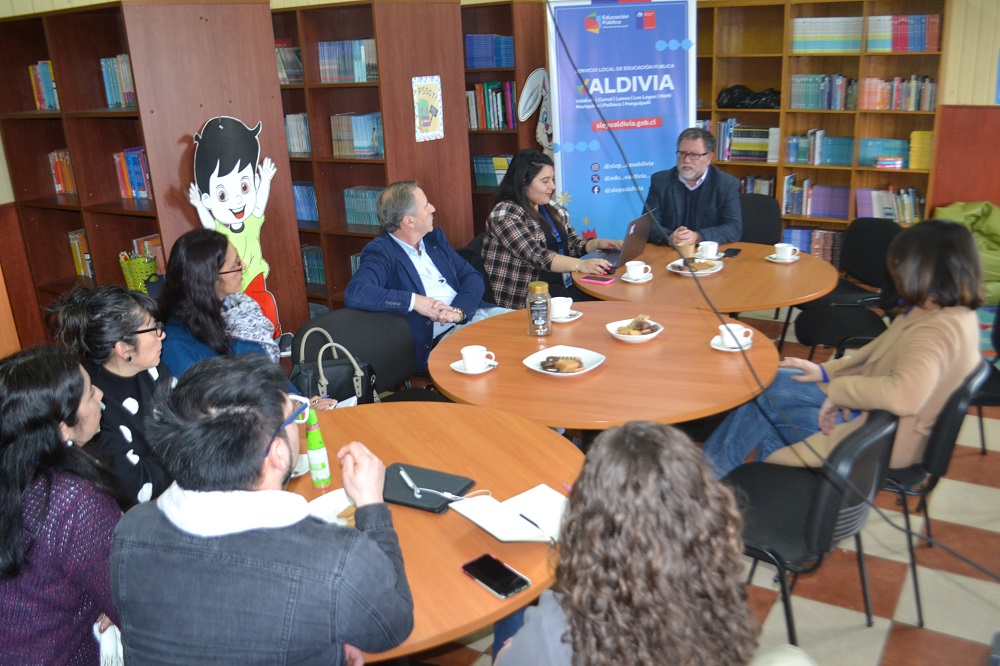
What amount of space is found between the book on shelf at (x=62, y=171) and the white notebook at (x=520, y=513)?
163 inches

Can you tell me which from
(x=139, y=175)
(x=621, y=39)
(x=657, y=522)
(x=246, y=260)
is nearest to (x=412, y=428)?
(x=657, y=522)

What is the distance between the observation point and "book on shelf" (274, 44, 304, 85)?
5.00 metres

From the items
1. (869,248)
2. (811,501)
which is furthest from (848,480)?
(869,248)

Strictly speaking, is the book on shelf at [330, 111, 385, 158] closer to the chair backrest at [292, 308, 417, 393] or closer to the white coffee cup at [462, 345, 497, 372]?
the chair backrest at [292, 308, 417, 393]

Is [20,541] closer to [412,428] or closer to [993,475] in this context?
[412,428]

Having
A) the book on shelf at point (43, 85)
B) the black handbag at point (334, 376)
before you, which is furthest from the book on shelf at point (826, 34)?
the book on shelf at point (43, 85)

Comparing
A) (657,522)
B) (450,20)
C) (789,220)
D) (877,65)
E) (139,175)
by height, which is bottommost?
(789,220)

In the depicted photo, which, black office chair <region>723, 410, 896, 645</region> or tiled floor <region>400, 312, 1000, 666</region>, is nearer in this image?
black office chair <region>723, 410, 896, 645</region>

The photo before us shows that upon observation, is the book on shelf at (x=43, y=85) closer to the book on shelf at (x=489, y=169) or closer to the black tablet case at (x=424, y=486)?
the book on shelf at (x=489, y=169)

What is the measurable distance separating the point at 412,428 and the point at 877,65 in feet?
16.4

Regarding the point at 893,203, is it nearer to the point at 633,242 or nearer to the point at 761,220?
the point at 761,220

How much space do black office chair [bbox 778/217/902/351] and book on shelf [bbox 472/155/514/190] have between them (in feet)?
8.01

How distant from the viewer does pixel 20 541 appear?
1.54 m

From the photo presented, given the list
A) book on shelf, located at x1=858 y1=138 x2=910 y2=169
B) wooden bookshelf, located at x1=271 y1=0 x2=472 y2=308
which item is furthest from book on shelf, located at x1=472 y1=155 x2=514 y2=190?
book on shelf, located at x1=858 y1=138 x2=910 y2=169
